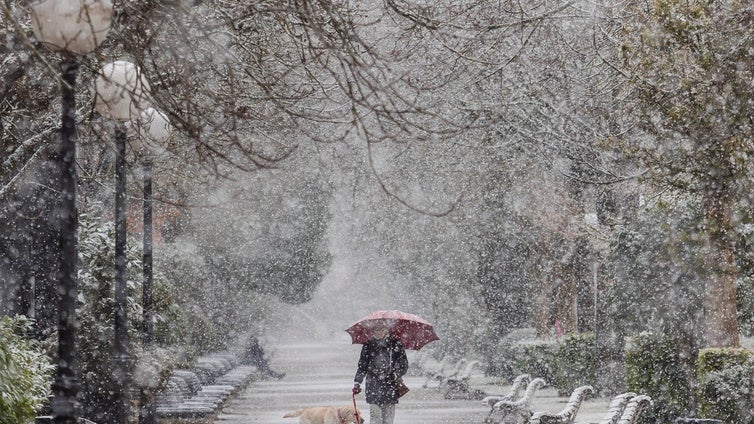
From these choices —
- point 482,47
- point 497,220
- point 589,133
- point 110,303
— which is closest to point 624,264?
point 589,133

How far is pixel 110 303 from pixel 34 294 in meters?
3.22

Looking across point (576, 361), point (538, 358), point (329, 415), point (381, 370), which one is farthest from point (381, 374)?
point (538, 358)

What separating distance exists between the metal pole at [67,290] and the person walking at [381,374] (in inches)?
323

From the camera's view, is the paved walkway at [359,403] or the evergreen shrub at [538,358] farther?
the evergreen shrub at [538,358]

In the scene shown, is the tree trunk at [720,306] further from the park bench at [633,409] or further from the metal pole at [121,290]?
the metal pole at [121,290]

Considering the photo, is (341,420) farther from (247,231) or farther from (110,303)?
(247,231)

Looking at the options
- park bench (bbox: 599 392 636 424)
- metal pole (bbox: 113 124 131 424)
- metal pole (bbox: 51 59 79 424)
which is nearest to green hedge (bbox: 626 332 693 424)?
park bench (bbox: 599 392 636 424)

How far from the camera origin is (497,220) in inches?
1228

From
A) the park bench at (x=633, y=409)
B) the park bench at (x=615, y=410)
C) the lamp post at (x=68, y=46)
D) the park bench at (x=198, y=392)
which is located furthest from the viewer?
the park bench at (x=198, y=392)

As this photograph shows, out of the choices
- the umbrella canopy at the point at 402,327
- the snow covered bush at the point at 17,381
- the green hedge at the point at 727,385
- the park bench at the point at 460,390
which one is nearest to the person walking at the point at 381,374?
the umbrella canopy at the point at 402,327

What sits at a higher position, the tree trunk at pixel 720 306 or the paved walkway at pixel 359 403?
the tree trunk at pixel 720 306

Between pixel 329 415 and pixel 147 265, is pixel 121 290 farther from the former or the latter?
pixel 329 415

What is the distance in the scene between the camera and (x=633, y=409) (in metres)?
13.5

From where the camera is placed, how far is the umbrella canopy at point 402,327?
1659 cm
